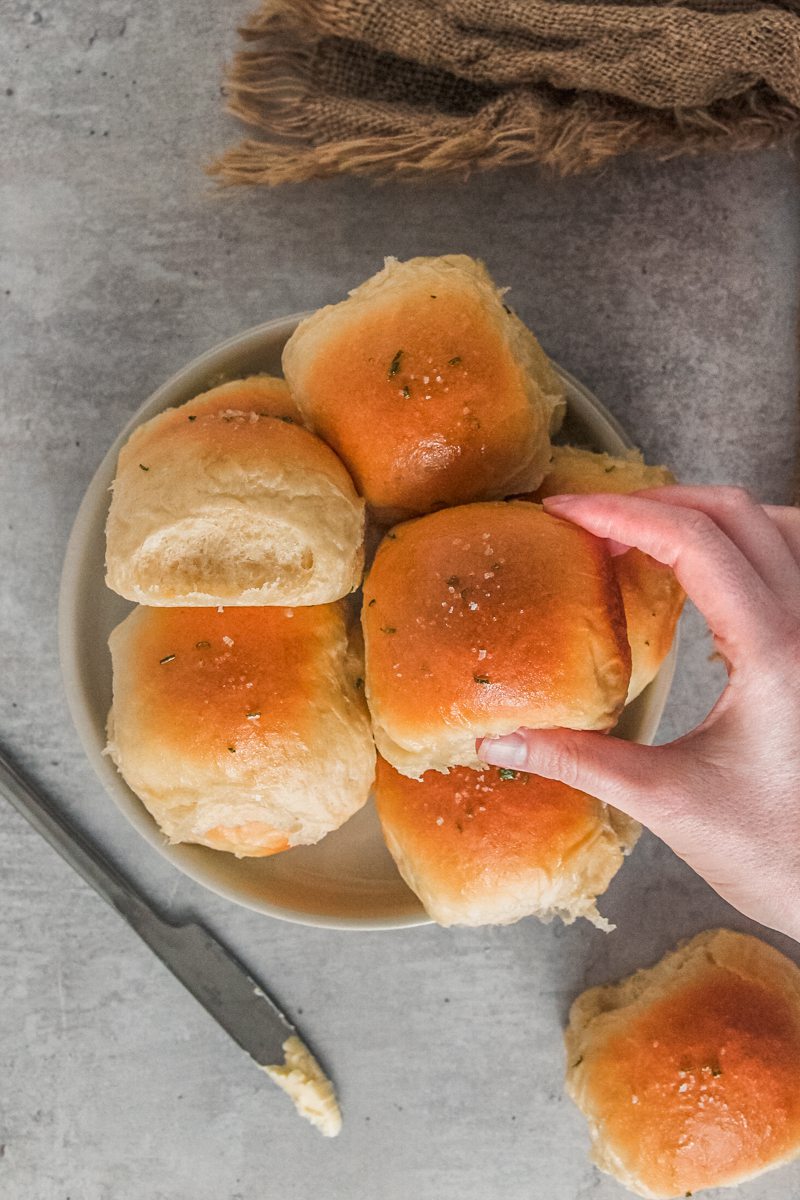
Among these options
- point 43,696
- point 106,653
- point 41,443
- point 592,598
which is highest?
point 592,598

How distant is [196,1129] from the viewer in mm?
1627

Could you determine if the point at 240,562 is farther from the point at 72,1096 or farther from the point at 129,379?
the point at 72,1096

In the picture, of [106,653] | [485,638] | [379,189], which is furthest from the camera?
[379,189]

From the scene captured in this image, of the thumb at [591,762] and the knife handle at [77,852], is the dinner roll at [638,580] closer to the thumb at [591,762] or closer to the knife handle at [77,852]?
the thumb at [591,762]

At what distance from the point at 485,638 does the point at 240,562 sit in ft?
0.98

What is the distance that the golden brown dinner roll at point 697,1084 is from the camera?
4.79 feet

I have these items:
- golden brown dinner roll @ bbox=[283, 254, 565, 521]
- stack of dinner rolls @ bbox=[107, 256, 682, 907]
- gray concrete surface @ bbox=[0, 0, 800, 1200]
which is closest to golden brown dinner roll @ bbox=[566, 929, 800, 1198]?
gray concrete surface @ bbox=[0, 0, 800, 1200]

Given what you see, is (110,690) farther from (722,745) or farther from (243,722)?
(722,745)

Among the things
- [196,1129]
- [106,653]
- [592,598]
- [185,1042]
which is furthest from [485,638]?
[196,1129]

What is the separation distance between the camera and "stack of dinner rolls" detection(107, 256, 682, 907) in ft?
3.51

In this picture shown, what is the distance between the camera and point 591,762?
1068 millimetres

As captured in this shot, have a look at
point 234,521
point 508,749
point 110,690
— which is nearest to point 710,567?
point 508,749

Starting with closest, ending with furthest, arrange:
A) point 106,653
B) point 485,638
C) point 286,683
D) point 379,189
→ point 485,638 < point 286,683 < point 106,653 < point 379,189

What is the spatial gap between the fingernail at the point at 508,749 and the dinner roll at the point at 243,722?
0.20m
